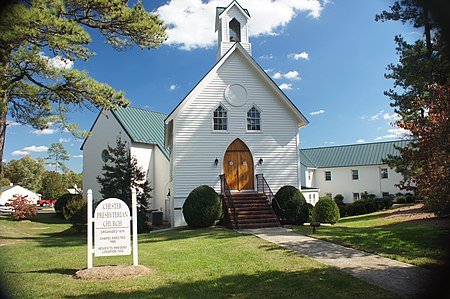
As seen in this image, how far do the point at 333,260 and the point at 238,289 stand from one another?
9.83 feet

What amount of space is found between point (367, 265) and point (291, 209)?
26.7 ft

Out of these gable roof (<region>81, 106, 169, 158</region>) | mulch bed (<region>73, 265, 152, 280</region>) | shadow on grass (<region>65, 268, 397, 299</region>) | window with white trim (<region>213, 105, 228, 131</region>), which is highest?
gable roof (<region>81, 106, 169, 158</region>)

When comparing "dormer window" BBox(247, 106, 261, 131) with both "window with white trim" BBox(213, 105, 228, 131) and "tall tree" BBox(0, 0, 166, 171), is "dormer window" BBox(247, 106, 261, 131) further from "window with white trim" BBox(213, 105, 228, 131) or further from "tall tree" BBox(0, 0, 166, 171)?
"tall tree" BBox(0, 0, 166, 171)

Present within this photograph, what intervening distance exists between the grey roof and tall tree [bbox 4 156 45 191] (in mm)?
45975

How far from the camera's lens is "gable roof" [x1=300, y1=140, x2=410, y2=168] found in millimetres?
39312

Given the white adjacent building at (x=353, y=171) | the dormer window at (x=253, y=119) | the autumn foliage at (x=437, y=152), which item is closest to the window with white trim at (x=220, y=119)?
the dormer window at (x=253, y=119)

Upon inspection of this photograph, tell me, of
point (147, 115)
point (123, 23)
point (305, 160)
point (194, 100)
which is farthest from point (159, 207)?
point (305, 160)

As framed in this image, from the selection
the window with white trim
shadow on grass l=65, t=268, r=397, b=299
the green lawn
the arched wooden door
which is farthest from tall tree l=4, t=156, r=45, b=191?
shadow on grass l=65, t=268, r=397, b=299

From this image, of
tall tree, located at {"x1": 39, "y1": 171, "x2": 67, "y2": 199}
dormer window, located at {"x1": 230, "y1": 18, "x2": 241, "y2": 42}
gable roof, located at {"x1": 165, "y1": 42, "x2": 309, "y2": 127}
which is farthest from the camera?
tall tree, located at {"x1": 39, "y1": 171, "x2": 67, "y2": 199}

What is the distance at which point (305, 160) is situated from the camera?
4284 cm

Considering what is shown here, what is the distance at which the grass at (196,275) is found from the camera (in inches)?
222

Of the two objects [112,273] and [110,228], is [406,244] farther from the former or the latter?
[110,228]

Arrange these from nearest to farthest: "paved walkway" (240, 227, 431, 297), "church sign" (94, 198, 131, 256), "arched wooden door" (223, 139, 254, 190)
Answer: "paved walkway" (240, 227, 431, 297) → "church sign" (94, 198, 131, 256) → "arched wooden door" (223, 139, 254, 190)


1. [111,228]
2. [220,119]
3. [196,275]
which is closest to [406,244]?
[196,275]
